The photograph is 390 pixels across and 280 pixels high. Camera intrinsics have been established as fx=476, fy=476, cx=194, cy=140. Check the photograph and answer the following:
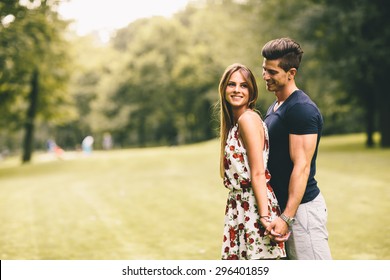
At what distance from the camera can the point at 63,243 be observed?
341 inches

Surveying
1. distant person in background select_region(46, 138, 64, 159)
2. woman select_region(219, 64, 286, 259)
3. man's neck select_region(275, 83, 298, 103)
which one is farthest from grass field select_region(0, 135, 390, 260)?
distant person in background select_region(46, 138, 64, 159)

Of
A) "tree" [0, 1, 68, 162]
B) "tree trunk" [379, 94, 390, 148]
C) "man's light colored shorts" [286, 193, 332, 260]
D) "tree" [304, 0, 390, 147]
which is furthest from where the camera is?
"tree" [0, 1, 68, 162]

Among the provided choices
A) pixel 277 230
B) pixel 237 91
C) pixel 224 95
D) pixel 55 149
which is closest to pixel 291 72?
pixel 237 91

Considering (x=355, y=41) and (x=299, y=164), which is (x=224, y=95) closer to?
(x=299, y=164)

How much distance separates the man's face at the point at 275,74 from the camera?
343 cm

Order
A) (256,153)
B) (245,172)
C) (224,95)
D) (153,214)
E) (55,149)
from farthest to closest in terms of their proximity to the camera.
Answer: (55,149) → (153,214) → (224,95) → (245,172) → (256,153)

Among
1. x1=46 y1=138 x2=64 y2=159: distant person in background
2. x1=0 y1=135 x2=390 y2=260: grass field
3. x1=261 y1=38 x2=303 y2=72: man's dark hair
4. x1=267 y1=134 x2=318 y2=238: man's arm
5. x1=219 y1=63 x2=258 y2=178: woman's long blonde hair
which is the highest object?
x1=261 y1=38 x2=303 y2=72: man's dark hair

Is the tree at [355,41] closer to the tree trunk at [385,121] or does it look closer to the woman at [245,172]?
the tree trunk at [385,121]

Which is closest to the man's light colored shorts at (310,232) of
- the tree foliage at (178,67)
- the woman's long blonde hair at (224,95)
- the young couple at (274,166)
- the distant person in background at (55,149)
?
the young couple at (274,166)

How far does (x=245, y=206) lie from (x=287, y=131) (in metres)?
0.63

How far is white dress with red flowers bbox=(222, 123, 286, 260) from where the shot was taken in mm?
3432

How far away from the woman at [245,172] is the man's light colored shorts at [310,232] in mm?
146

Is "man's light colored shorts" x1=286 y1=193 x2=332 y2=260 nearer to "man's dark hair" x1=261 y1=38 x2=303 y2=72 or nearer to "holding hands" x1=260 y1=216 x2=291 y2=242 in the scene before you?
"holding hands" x1=260 y1=216 x2=291 y2=242

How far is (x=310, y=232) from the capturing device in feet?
11.3
